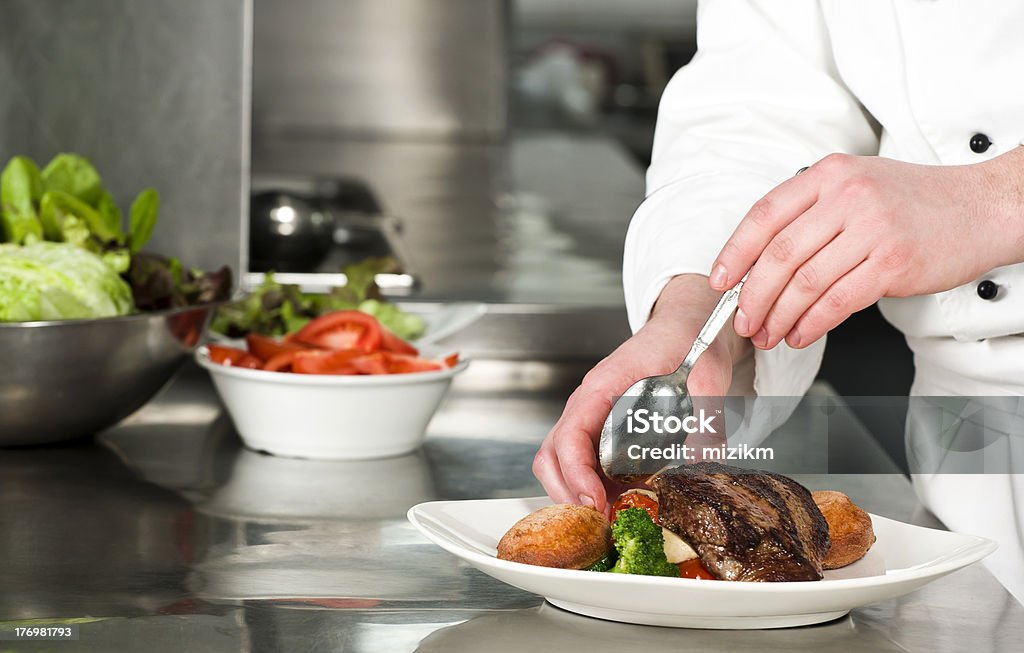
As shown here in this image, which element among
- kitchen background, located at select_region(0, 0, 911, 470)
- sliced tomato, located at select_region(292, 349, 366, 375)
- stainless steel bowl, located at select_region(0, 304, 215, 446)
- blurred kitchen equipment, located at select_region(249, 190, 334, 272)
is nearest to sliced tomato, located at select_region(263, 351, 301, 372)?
sliced tomato, located at select_region(292, 349, 366, 375)

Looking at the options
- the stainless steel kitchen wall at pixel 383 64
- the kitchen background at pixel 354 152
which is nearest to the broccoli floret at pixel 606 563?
the kitchen background at pixel 354 152

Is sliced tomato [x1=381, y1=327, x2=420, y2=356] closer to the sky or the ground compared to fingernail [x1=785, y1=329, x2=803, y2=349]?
closer to the ground

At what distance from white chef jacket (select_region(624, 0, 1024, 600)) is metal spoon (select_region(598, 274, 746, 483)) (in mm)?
180

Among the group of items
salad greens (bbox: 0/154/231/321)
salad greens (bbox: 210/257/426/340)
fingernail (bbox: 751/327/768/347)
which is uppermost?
fingernail (bbox: 751/327/768/347)

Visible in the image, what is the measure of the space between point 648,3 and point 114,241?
6.01m

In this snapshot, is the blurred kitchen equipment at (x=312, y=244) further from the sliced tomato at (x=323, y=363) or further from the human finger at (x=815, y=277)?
the human finger at (x=815, y=277)

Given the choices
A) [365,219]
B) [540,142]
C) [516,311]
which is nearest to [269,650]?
[516,311]

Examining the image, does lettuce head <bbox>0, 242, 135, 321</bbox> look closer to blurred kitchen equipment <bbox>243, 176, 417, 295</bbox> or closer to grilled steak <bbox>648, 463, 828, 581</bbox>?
blurred kitchen equipment <bbox>243, 176, 417, 295</bbox>

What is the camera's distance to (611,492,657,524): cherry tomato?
0.73m

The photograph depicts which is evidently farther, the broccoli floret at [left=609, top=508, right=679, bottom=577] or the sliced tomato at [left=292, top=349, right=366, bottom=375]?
the sliced tomato at [left=292, top=349, right=366, bottom=375]

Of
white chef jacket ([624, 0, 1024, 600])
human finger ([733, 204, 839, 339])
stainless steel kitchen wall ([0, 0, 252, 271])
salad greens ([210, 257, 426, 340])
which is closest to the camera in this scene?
human finger ([733, 204, 839, 339])

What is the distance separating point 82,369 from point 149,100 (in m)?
0.58

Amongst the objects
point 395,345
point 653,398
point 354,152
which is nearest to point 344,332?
point 395,345

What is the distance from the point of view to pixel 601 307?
62.5 inches
